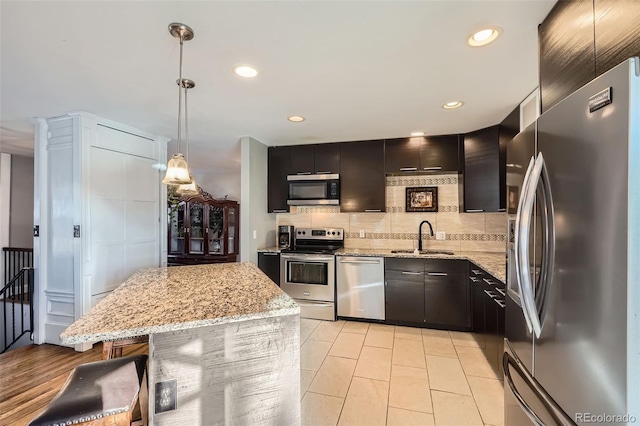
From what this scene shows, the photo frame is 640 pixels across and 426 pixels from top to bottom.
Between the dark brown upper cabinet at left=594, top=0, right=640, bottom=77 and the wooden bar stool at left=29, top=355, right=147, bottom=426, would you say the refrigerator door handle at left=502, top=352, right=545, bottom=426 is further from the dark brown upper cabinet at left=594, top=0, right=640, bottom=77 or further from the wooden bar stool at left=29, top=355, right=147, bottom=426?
the wooden bar stool at left=29, top=355, right=147, bottom=426

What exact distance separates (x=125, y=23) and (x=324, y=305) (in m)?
3.25

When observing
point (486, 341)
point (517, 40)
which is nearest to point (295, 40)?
point (517, 40)

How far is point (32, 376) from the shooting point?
2.42 metres

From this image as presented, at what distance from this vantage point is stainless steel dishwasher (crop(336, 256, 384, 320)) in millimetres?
3449

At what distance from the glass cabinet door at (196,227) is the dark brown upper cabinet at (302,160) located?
2.58 meters

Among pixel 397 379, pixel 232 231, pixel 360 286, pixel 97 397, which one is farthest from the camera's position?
pixel 232 231

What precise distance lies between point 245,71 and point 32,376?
3.15 metres

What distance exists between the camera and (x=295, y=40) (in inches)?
62.0

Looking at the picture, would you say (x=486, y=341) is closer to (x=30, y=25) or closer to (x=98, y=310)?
(x=98, y=310)

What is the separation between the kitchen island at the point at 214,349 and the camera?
3.79ft

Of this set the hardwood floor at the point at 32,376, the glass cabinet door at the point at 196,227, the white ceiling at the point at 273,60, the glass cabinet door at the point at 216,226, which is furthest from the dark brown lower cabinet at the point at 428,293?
the glass cabinet door at the point at 196,227

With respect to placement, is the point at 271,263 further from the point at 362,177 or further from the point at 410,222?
the point at 410,222

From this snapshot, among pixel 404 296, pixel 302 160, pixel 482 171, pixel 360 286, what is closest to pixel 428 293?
pixel 404 296

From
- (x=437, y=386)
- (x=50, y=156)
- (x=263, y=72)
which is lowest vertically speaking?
(x=437, y=386)
